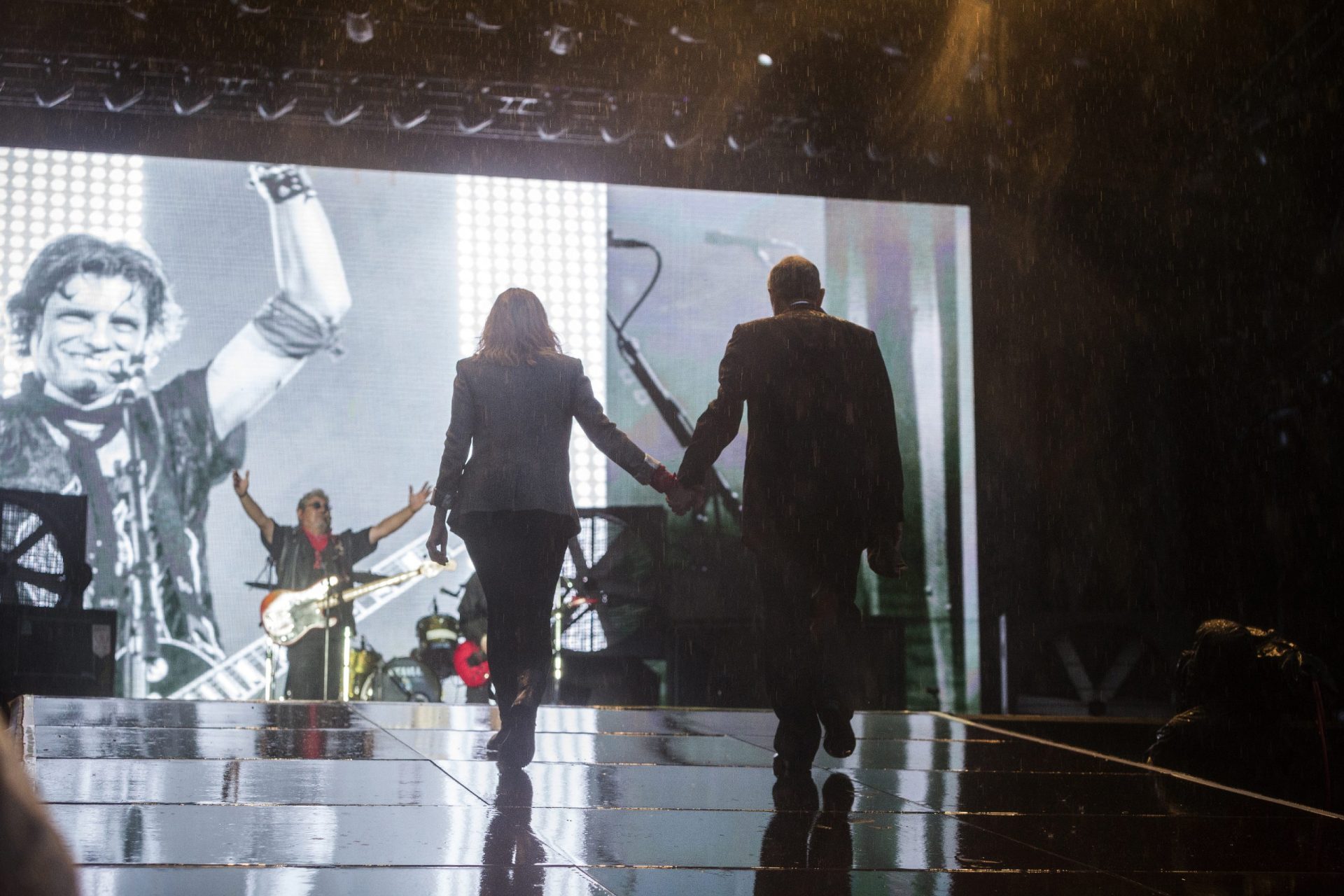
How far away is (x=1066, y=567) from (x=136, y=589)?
643 cm

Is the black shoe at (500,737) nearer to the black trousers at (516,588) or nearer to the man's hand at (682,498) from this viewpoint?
the black trousers at (516,588)

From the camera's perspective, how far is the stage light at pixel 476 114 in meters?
9.30

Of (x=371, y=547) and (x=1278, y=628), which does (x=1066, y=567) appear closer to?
(x=1278, y=628)

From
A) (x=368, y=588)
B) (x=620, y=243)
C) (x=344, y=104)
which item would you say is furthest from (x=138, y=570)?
(x=620, y=243)

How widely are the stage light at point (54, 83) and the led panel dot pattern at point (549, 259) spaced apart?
8.37ft

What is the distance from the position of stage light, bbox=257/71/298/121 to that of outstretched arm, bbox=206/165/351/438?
1.19ft

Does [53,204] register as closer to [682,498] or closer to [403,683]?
[403,683]

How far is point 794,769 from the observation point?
3.62m

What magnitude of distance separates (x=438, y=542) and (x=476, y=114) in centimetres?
608

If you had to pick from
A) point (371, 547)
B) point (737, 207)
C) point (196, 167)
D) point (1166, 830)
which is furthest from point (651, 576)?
point (1166, 830)

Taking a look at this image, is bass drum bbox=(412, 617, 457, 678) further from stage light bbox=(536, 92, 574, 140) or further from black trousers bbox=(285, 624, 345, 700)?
stage light bbox=(536, 92, 574, 140)

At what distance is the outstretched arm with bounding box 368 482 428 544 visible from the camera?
8.91 meters

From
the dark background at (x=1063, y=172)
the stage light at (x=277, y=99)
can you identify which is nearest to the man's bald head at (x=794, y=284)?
the dark background at (x=1063, y=172)

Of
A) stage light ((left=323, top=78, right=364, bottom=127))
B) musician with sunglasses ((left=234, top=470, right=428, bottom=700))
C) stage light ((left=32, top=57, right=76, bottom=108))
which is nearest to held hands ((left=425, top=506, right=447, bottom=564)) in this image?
musician with sunglasses ((left=234, top=470, right=428, bottom=700))
